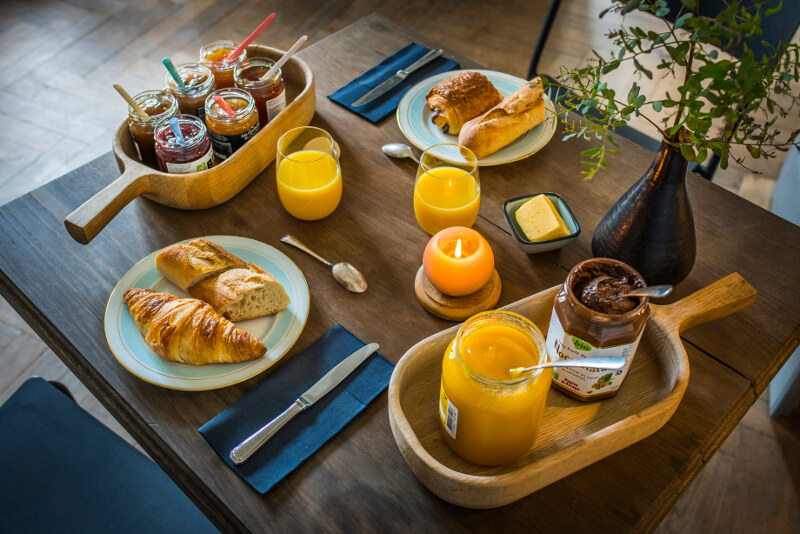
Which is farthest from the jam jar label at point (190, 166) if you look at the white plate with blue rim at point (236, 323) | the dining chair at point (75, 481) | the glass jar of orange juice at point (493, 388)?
the glass jar of orange juice at point (493, 388)

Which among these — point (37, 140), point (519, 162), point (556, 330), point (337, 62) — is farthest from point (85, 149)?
point (556, 330)

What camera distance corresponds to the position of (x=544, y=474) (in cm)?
73

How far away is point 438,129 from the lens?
1271mm

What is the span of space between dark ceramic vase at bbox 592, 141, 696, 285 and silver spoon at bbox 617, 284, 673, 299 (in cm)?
20

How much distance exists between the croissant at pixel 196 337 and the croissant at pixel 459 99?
611 mm

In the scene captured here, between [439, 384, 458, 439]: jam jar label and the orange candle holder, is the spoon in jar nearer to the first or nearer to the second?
[439, 384, 458, 439]: jam jar label

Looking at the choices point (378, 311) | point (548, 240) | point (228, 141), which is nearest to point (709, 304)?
point (548, 240)

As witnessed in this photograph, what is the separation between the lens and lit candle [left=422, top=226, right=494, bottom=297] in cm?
91

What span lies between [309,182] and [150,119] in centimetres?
29

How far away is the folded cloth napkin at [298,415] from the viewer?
80 cm

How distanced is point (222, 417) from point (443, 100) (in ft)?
2.44

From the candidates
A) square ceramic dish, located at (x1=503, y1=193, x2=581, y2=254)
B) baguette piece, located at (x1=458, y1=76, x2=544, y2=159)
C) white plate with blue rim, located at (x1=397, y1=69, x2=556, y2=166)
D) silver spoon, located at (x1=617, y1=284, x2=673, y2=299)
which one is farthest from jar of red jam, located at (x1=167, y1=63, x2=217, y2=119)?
silver spoon, located at (x1=617, y1=284, x2=673, y2=299)

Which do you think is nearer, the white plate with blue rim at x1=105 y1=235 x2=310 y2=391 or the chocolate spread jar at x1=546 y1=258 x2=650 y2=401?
the chocolate spread jar at x1=546 y1=258 x2=650 y2=401

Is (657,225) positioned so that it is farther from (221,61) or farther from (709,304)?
(221,61)
